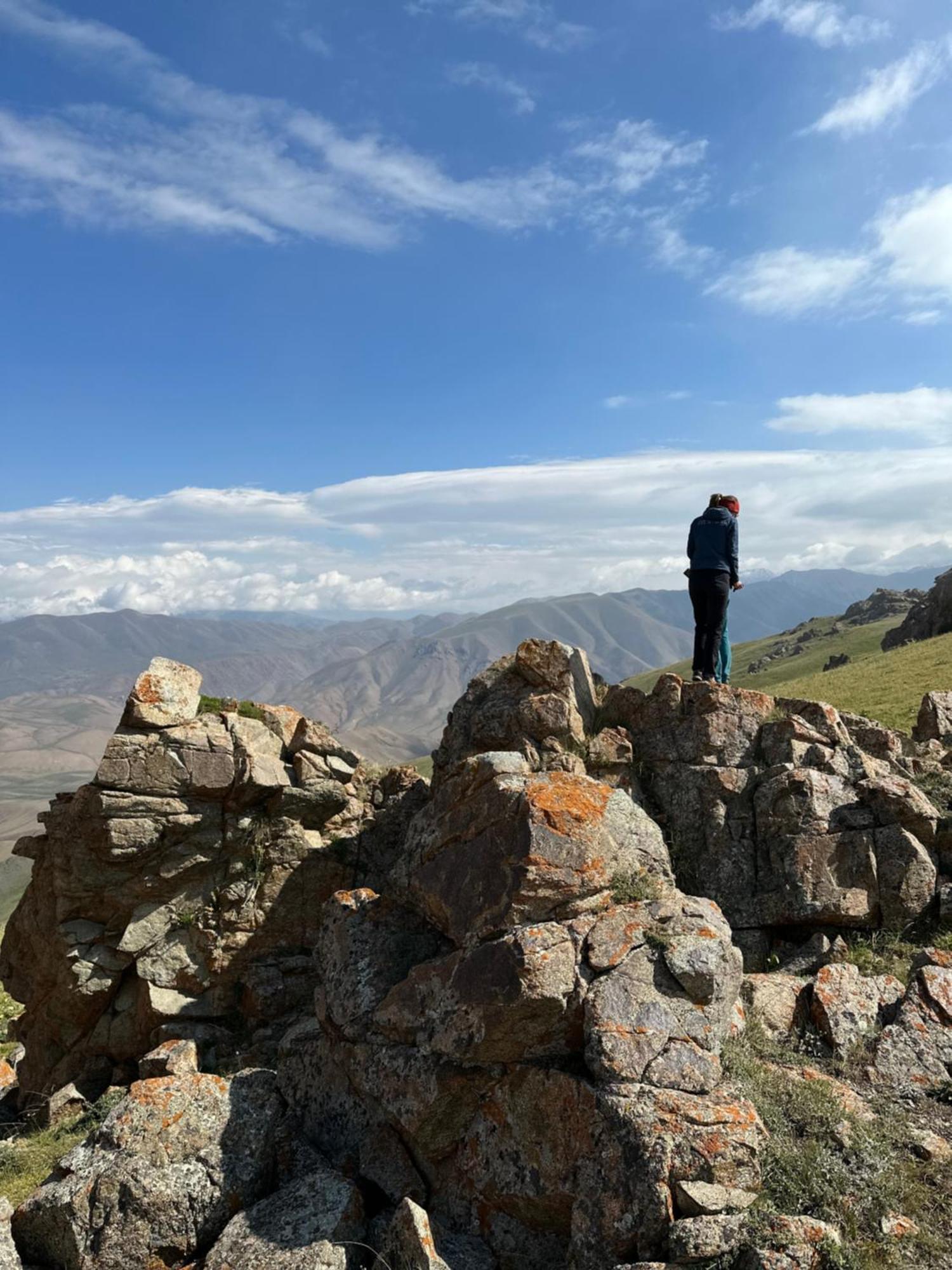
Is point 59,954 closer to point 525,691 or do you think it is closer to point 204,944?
point 204,944

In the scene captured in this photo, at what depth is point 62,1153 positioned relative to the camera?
1755cm

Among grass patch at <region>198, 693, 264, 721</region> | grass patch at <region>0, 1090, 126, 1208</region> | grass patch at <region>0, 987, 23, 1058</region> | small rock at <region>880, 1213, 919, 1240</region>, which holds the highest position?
grass patch at <region>198, 693, 264, 721</region>

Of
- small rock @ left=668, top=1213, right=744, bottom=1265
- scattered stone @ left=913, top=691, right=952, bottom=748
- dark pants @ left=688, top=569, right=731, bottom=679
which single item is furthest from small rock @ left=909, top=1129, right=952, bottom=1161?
scattered stone @ left=913, top=691, right=952, bottom=748

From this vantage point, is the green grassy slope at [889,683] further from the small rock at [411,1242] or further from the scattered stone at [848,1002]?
the small rock at [411,1242]

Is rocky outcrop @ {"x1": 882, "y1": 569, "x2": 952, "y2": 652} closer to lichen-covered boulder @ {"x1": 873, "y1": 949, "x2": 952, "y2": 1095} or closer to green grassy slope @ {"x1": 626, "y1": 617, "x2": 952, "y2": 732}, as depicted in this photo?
green grassy slope @ {"x1": 626, "y1": 617, "x2": 952, "y2": 732}

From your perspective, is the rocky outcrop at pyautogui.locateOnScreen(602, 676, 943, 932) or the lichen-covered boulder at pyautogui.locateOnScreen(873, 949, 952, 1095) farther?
the rocky outcrop at pyautogui.locateOnScreen(602, 676, 943, 932)

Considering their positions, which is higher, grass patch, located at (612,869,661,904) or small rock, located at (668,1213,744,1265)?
grass patch, located at (612,869,661,904)

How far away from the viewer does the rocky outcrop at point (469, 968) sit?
11.6 meters

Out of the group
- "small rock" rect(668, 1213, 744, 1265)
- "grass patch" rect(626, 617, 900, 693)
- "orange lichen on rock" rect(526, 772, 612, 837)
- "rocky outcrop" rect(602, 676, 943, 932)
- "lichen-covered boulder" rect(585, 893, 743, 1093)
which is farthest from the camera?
"grass patch" rect(626, 617, 900, 693)

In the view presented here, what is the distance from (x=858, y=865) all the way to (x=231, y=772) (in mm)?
16526

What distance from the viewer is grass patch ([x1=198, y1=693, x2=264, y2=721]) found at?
23.5 m

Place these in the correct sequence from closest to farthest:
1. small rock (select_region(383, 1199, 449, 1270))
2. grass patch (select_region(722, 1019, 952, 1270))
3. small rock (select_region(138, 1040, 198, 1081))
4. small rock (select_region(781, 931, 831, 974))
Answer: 1. grass patch (select_region(722, 1019, 952, 1270))
2. small rock (select_region(383, 1199, 449, 1270))
3. small rock (select_region(138, 1040, 198, 1081))
4. small rock (select_region(781, 931, 831, 974))

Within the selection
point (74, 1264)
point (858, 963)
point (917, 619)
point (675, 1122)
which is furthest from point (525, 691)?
point (917, 619)

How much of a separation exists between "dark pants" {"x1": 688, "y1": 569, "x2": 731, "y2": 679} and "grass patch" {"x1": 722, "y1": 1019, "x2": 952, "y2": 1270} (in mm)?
13058
